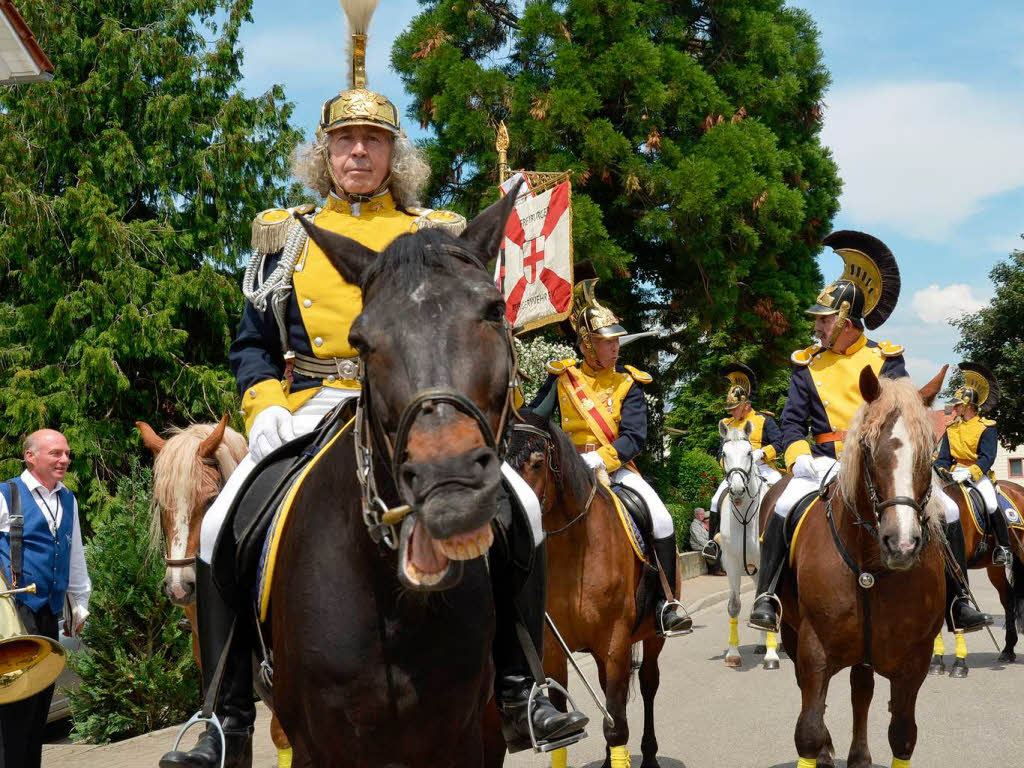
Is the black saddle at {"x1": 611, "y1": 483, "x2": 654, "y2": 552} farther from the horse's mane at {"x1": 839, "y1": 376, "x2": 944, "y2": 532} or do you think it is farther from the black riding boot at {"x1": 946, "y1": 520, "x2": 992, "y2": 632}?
the black riding boot at {"x1": 946, "y1": 520, "x2": 992, "y2": 632}

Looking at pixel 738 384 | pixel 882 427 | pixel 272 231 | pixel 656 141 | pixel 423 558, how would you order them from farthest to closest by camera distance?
pixel 656 141, pixel 738 384, pixel 882 427, pixel 272 231, pixel 423 558

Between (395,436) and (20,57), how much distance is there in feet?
23.4

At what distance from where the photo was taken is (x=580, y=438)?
838cm

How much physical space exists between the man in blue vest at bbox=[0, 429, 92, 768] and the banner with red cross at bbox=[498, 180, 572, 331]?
5254 millimetres

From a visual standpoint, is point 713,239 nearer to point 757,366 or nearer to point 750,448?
point 757,366

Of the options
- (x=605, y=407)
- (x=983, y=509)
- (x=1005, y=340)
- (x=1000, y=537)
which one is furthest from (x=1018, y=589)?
(x=1005, y=340)

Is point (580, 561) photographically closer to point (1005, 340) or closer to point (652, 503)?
point (652, 503)

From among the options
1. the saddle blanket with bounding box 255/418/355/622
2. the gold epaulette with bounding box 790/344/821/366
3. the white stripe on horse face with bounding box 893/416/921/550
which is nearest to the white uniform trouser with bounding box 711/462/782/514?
the gold epaulette with bounding box 790/344/821/366

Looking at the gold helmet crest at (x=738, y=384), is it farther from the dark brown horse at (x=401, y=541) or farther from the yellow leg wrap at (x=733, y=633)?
the dark brown horse at (x=401, y=541)

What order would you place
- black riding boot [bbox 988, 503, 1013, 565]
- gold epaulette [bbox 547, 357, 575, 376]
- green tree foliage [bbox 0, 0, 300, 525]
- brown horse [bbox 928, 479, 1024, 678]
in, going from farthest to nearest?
1. green tree foliage [bbox 0, 0, 300, 525]
2. black riding boot [bbox 988, 503, 1013, 565]
3. brown horse [bbox 928, 479, 1024, 678]
4. gold epaulette [bbox 547, 357, 575, 376]

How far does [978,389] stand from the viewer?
1453cm

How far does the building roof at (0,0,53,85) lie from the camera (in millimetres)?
7855

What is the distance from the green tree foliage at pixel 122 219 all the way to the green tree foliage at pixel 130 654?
7626 millimetres

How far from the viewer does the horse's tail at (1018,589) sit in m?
12.4
